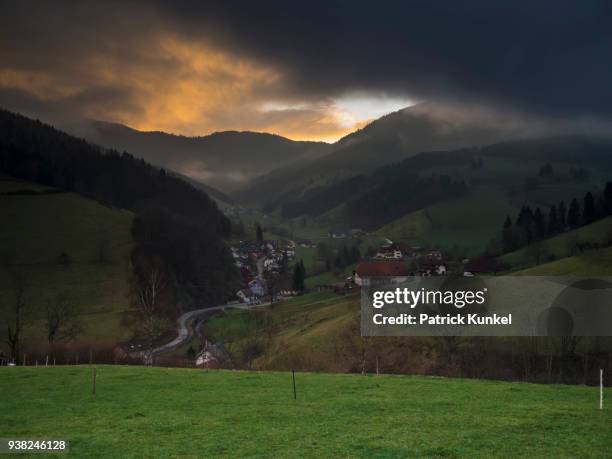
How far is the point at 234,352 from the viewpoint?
10656cm

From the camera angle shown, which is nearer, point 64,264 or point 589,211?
point 64,264

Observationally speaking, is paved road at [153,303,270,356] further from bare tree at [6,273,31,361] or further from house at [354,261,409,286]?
house at [354,261,409,286]

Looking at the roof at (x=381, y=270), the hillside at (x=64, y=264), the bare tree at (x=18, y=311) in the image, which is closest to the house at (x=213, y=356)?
the hillside at (x=64, y=264)

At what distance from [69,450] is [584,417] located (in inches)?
927

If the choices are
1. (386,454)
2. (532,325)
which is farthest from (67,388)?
(532,325)

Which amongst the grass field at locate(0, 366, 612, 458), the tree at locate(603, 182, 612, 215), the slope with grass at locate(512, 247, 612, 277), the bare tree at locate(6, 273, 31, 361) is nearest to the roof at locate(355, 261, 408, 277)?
the slope with grass at locate(512, 247, 612, 277)

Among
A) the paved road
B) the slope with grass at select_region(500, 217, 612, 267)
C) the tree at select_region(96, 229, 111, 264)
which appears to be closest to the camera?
the paved road

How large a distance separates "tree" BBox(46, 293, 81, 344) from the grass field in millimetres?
60558

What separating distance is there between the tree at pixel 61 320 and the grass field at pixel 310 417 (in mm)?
60558

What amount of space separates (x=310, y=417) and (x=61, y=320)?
309ft

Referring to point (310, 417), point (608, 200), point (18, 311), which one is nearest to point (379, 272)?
point (608, 200)

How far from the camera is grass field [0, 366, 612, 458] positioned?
21922mm

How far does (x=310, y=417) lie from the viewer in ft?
91.5

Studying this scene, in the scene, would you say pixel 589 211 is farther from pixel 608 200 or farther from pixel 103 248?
pixel 103 248
